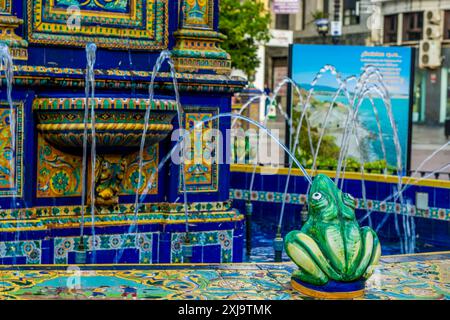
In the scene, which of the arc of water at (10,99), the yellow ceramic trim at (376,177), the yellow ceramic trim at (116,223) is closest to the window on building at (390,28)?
the yellow ceramic trim at (376,177)

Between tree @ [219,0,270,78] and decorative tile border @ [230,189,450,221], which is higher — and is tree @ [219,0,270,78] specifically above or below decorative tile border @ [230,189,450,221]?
above

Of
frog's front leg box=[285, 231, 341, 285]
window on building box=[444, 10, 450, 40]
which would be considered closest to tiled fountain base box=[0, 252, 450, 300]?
frog's front leg box=[285, 231, 341, 285]

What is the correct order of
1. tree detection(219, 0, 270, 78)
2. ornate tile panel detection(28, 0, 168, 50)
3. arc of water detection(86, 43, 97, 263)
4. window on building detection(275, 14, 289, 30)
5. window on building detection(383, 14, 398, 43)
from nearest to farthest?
arc of water detection(86, 43, 97, 263) < ornate tile panel detection(28, 0, 168, 50) < tree detection(219, 0, 270, 78) < window on building detection(383, 14, 398, 43) < window on building detection(275, 14, 289, 30)

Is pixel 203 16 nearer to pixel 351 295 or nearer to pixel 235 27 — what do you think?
pixel 351 295

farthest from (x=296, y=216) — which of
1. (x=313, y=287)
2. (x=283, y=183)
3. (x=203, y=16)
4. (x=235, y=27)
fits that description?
(x=235, y=27)

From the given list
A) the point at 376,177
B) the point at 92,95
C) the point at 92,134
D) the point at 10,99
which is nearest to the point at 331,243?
the point at 92,134

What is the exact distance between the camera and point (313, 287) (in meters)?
7.57

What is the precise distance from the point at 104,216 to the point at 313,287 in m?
3.22

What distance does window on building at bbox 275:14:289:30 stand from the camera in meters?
49.2

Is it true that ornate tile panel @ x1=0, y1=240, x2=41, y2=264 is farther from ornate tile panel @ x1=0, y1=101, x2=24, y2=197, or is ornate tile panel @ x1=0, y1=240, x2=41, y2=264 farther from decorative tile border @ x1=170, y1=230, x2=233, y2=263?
decorative tile border @ x1=170, y1=230, x2=233, y2=263

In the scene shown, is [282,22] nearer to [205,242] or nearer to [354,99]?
[354,99]

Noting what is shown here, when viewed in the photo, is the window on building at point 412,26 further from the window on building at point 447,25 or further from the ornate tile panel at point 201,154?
the ornate tile panel at point 201,154
